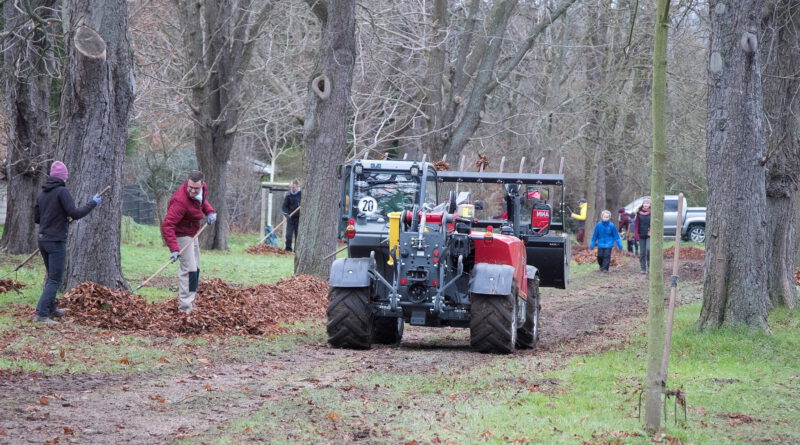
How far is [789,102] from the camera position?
16594 mm

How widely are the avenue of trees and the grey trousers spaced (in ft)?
3.63

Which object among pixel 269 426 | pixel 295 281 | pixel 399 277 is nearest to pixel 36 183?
pixel 295 281

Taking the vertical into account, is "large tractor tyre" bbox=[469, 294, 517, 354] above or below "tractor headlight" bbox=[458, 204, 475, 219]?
below

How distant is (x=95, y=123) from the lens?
13438 mm

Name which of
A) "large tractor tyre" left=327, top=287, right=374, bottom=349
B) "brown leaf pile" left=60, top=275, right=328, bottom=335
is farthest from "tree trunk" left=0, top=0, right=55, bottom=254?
"large tractor tyre" left=327, top=287, right=374, bottom=349

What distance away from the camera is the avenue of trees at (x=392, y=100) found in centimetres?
1282

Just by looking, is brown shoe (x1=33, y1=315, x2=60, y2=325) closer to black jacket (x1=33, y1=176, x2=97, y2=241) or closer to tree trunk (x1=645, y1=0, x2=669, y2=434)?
black jacket (x1=33, y1=176, x2=97, y2=241)

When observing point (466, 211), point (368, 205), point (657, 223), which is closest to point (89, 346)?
point (368, 205)

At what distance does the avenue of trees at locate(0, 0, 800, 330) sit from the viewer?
12820 millimetres

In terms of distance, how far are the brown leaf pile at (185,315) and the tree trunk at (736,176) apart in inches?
229

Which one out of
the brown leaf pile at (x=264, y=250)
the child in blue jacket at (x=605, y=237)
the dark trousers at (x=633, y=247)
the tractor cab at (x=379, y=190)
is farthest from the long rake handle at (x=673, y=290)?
the dark trousers at (x=633, y=247)

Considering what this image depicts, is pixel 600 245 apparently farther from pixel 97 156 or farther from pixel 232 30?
pixel 97 156

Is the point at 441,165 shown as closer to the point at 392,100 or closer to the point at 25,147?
the point at 25,147

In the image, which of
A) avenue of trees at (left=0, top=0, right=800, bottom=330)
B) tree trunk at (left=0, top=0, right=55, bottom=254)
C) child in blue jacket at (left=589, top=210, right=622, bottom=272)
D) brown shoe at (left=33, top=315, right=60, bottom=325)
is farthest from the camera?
child in blue jacket at (left=589, top=210, right=622, bottom=272)
